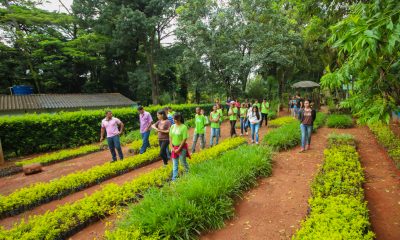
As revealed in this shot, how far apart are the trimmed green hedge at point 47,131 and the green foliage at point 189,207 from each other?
32.0 ft

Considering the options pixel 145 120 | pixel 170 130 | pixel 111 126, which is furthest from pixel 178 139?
pixel 111 126

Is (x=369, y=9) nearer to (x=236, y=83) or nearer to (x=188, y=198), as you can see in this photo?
(x=188, y=198)

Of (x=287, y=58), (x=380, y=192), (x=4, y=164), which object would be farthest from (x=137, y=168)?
(x=287, y=58)

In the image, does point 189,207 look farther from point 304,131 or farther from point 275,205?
point 304,131

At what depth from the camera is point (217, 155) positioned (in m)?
8.19

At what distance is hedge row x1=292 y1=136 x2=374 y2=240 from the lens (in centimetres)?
351

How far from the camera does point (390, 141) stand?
8.80m

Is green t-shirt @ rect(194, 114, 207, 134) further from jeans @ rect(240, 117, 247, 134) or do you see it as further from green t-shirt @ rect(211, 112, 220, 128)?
jeans @ rect(240, 117, 247, 134)

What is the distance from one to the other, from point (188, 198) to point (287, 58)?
58.0ft

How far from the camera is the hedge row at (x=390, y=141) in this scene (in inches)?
284

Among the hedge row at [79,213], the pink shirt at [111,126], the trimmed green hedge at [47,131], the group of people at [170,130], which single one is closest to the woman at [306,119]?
the group of people at [170,130]

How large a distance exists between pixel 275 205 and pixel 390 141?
6781 millimetres

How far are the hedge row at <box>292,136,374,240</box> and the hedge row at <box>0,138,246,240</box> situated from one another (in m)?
3.66

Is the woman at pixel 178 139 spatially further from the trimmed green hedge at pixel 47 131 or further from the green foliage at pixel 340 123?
the green foliage at pixel 340 123
